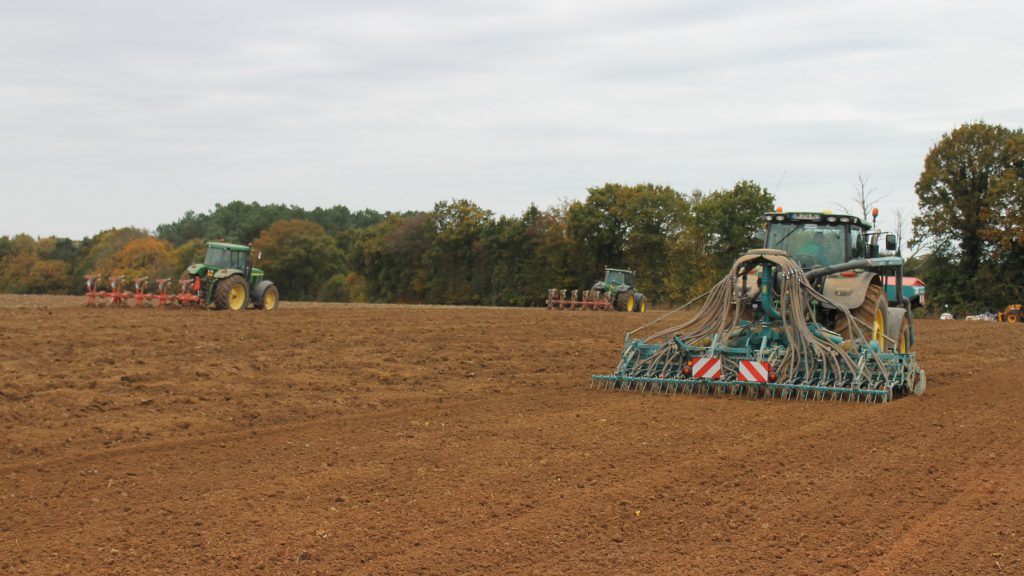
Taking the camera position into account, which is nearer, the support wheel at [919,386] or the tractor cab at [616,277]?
the support wheel at [919,386]

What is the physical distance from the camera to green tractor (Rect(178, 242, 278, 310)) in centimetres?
2239

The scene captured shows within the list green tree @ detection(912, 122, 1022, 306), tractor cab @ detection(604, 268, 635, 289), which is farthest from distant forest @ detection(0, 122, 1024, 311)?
tractor cab @ detection(604, 268, 635, 289)

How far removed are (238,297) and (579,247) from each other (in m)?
29.8

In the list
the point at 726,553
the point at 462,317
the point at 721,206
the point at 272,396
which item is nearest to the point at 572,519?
the point at 726,553

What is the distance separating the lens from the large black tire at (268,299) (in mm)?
23844

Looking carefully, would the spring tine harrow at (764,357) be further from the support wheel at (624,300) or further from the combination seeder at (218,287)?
the support wheel at (624,300)

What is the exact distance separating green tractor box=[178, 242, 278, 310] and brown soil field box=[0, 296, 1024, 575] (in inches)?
387

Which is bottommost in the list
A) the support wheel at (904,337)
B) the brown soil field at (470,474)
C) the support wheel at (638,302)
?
the brown soil field at (470,474)

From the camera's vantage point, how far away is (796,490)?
19.9 ft

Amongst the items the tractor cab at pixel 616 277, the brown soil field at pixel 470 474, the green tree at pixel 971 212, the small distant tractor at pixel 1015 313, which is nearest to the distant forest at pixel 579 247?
the green tree at pixel 971 212

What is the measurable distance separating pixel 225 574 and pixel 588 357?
11.0 metres

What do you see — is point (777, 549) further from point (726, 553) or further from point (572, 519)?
point (572, 519)

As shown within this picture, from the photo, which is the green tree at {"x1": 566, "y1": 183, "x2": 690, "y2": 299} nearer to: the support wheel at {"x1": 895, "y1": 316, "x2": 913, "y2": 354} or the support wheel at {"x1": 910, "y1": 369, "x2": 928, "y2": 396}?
the support wheel at {"x1": 895, "y1": 316, "x2": 913, "y2": 354}

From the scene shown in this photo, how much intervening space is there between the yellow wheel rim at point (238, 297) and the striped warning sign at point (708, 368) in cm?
1515
